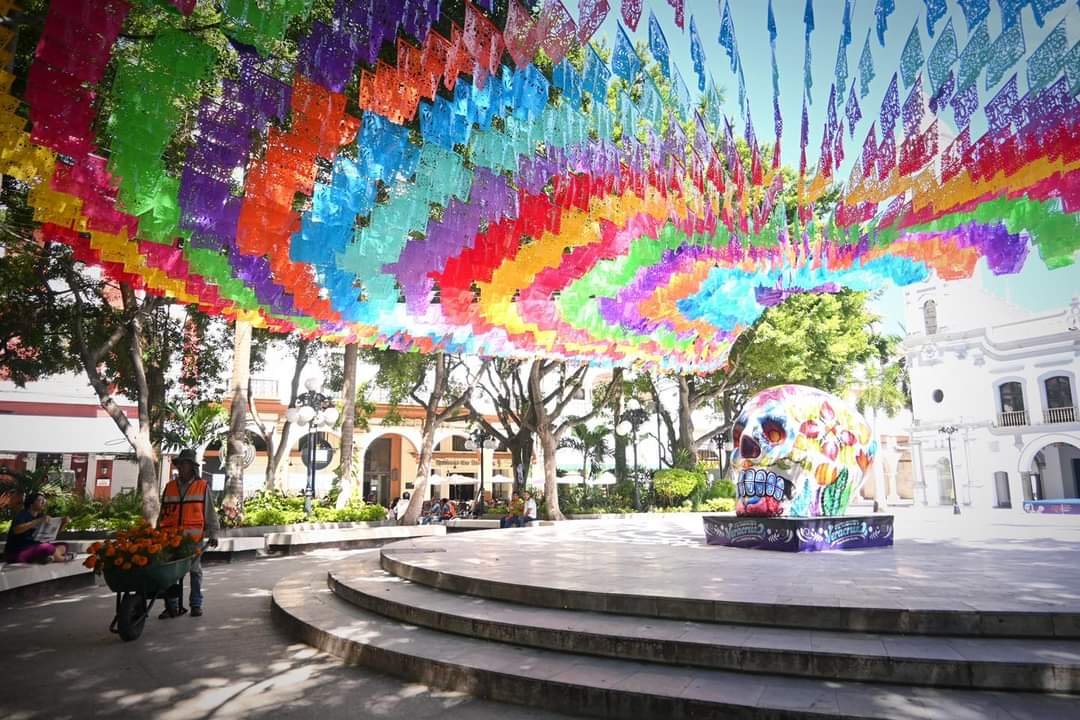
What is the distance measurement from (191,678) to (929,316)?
36.5 meters

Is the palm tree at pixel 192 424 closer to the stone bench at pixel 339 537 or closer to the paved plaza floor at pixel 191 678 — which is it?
the stone bench at pixel 339 537

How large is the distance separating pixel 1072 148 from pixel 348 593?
883cm

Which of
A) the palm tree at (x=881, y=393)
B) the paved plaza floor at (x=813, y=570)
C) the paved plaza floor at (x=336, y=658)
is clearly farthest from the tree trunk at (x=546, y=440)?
the palm tree at (x=881, y=393)

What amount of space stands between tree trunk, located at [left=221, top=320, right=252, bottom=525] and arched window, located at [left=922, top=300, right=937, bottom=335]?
104 ft

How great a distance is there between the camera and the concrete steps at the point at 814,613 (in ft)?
15.8

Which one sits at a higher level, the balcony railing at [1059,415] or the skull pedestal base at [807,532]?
the balcony railing at [1059,415]

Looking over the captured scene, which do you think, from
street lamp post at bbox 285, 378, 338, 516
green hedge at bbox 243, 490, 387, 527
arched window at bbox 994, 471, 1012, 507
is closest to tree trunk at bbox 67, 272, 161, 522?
green hedge at bbox 243, 490, 387, 527

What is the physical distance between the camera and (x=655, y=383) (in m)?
27.3

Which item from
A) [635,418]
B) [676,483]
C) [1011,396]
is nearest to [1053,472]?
[1011,396]

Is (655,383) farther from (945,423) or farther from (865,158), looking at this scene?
(865,158)

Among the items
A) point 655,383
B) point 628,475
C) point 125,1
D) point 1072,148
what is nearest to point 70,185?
point 125,1

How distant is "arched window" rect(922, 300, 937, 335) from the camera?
3366cm

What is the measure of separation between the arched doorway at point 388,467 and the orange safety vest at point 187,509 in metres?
31.4

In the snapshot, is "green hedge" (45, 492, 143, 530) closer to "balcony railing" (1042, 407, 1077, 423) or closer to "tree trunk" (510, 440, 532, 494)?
"tree trunk" (510, 440, 532, 494)
